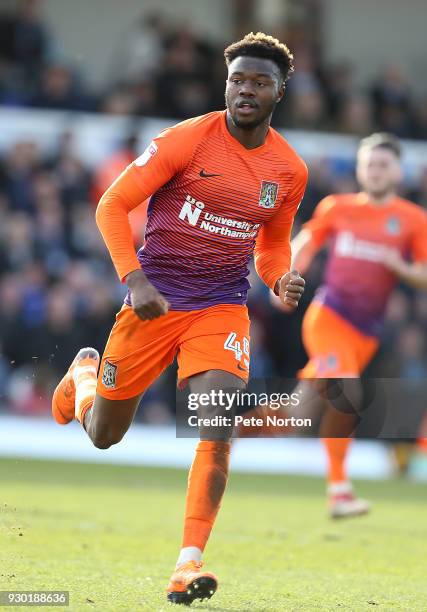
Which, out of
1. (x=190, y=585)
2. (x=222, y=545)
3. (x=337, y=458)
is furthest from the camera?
(x=337, y=458)

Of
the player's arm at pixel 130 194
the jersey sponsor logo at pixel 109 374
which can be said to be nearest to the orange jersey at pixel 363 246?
the jersey sponsor logo at pixel 109 374

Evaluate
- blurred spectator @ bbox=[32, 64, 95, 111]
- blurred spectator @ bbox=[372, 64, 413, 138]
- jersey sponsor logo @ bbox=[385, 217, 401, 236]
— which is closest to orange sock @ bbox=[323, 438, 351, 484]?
jersey sponsor logo @ bbox=[385, 217, 401, 236]

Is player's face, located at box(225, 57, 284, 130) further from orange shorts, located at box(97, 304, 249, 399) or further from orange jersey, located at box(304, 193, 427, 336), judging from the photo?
orange jersey, located at box(304, 193, 427, 336)

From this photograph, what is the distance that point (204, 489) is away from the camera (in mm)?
6297

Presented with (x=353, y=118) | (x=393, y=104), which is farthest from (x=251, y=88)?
(x=393, y=104)

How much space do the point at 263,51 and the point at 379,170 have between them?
478cm

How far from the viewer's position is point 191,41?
1944 cm

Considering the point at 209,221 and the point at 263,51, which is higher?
the point at 263,51

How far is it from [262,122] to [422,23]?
18.4m

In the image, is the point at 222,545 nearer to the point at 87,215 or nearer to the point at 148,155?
the point at 148,155

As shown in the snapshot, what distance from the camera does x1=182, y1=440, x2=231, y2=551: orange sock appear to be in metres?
6.24

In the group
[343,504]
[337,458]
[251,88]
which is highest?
[251,88]

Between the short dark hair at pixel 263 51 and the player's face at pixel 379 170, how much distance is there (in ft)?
14.9

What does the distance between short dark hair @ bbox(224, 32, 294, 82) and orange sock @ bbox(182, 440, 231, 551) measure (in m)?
1.88
